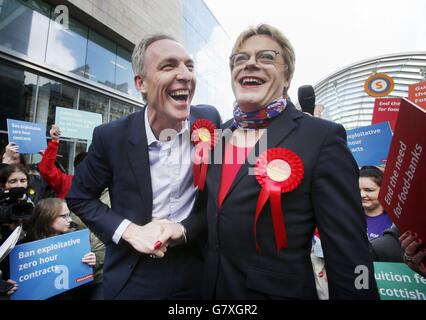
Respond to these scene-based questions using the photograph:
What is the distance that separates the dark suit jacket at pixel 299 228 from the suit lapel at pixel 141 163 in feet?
1.30

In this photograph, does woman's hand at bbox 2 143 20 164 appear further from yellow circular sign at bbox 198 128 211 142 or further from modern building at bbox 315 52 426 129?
modern building at bbox 315 52 426 129

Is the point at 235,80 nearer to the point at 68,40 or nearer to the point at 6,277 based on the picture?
the point at 6,277

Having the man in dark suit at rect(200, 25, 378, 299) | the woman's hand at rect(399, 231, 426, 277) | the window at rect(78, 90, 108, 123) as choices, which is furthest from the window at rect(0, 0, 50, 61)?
the woman's hand at rect(399, 231, 426, 277)

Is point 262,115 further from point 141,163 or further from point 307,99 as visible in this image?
point 307,99

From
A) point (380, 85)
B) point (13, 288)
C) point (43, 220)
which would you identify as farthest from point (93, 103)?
point (380, 85)

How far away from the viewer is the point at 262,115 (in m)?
1.44

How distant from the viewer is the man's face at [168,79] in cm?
161

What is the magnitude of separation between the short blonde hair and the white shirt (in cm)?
71

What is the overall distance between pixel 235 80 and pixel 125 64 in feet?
33.3

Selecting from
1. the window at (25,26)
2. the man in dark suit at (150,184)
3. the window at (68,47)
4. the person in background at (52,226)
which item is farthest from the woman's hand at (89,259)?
the window at (68,47)

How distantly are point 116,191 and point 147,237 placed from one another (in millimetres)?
412

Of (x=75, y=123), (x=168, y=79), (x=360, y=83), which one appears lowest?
(x=168, y=79)

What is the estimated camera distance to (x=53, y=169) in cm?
391
